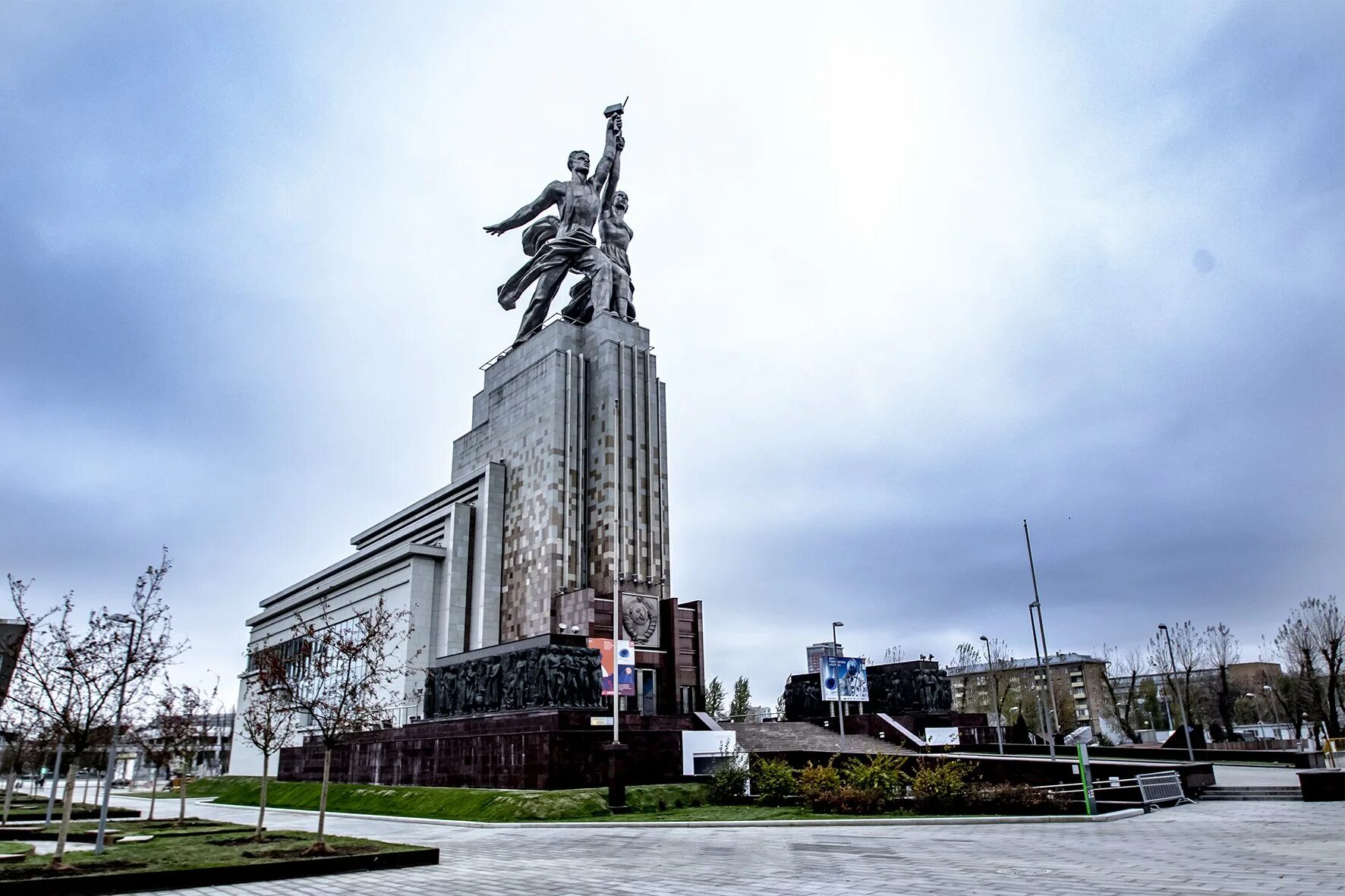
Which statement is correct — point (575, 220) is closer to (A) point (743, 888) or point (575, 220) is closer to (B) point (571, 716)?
(B) point (571, 716)

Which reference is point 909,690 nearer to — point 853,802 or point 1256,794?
point 1256,794

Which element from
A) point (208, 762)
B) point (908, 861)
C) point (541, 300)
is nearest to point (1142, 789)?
point (908, 861)

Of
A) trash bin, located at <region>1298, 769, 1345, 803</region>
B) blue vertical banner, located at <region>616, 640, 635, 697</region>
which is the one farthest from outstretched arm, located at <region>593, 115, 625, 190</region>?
trash bin, located at <region>1298, 769, 1345, 803</region>

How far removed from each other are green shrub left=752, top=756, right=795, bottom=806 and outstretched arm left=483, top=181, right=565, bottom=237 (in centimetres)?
4410

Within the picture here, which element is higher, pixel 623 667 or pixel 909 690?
pixel 623 667

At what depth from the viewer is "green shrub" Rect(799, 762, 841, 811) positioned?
976 inches

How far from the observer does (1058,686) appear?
124m

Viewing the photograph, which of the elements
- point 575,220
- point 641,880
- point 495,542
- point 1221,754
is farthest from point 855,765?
point 575,220

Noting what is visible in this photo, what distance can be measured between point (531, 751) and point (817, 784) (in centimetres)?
1113

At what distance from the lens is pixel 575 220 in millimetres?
60500

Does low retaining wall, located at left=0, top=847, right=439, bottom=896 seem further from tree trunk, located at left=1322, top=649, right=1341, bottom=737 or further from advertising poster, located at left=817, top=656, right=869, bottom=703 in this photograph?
tree trunk, located at left=1322, top=649, right=1341, bottom=737

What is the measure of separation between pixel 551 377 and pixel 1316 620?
4852cm

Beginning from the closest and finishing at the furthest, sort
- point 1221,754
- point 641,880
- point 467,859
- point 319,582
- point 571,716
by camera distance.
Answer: point 641,880
point 467,859
point 571,716
point 1221,754
point 319,582

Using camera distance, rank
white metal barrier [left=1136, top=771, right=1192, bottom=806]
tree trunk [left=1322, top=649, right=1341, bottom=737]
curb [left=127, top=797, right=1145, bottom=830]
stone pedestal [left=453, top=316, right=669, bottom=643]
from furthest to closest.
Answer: stone pedestal [left=453, top=316, right=669, bottom=643] < tree trunk [left=1322, top=649, right=1341, bottom=737] < white metal barrier [left=1136, top=771, right=1192, bottom=806] < curb [left=127, top=797, right=1145, bottom=830]
